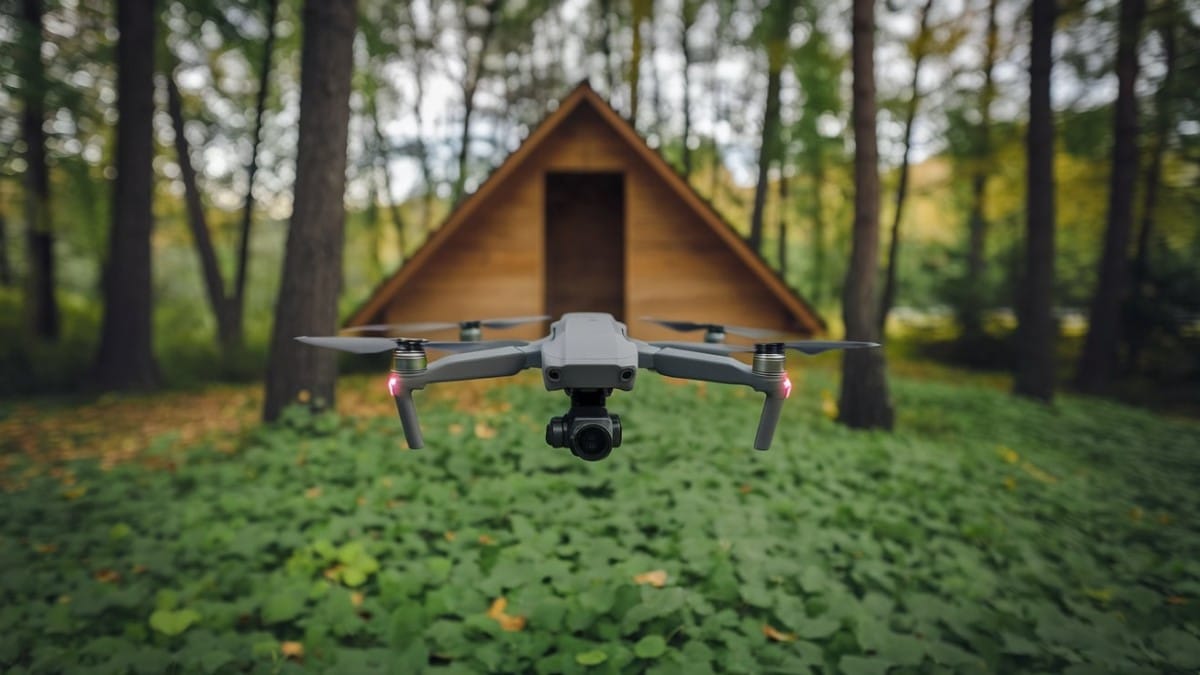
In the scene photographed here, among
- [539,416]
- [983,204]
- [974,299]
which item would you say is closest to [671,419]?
[539,416]

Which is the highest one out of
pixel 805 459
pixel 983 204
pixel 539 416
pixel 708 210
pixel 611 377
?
pixel 983 204

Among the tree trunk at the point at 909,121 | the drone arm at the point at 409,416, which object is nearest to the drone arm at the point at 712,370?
the drone arm at the point at 409,416

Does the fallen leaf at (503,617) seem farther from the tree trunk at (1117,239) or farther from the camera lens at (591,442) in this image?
the tree trunk at (1117,239)

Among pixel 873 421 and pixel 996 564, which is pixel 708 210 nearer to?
pixel 996 564

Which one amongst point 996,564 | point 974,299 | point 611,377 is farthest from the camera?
point 974,299

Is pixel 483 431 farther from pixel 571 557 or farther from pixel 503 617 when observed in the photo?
pixel 503 617

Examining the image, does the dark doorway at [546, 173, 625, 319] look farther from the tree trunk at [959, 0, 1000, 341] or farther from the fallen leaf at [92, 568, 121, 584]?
the tree trunk at [959, 0, 1000, 341]

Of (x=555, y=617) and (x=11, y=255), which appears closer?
(x=555, y=617)
